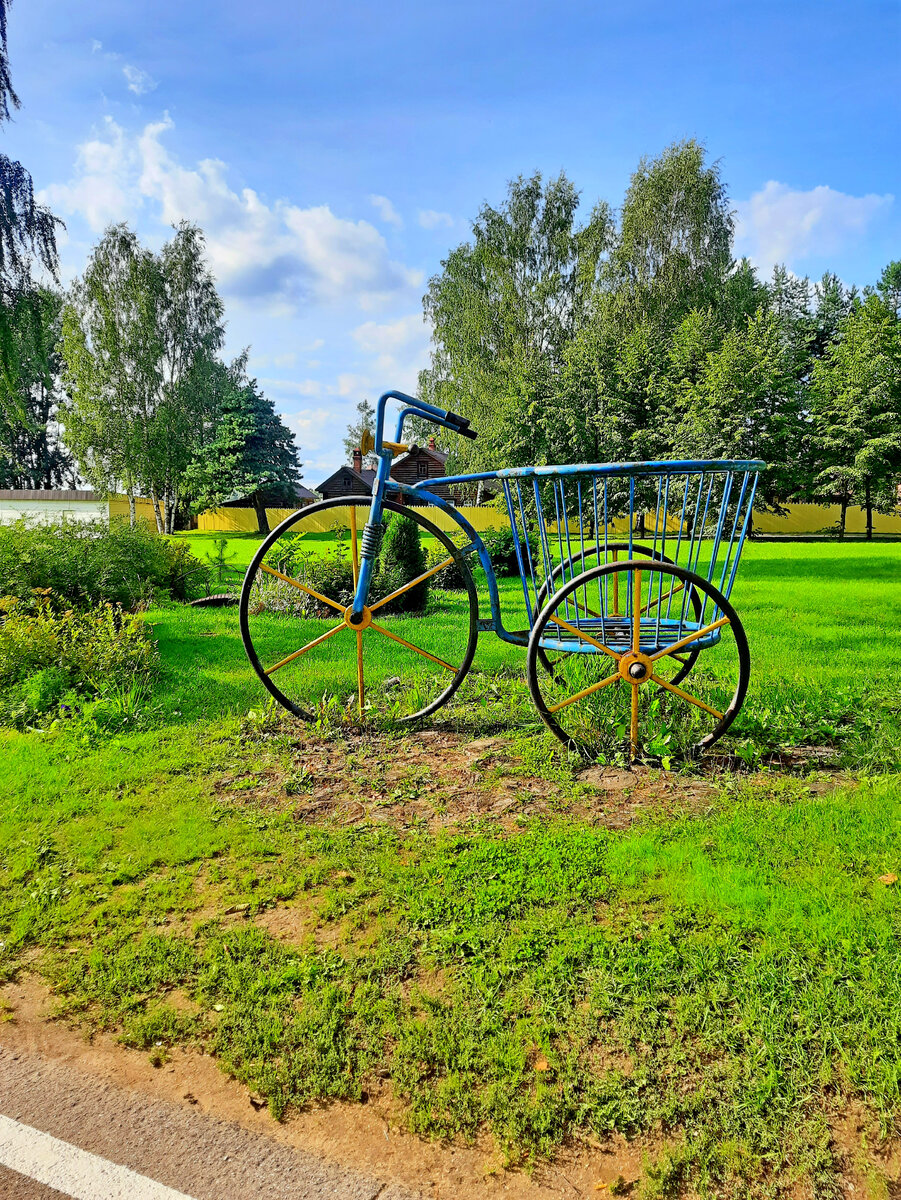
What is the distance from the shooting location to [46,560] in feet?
23.6

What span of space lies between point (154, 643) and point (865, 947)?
487 cm

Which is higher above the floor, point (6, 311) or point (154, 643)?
point (6, 311)

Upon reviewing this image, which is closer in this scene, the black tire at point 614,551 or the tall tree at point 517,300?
the black tire at point 614,551

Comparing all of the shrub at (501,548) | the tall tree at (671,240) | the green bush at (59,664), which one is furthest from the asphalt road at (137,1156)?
the tall tree at (671,240)

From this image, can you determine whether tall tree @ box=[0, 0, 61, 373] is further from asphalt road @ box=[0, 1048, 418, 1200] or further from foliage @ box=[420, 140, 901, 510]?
foliage @ box=[420, 140, 901, 510]

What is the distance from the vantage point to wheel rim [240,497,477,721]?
162 inches

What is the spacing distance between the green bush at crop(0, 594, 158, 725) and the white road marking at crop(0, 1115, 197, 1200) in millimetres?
3165

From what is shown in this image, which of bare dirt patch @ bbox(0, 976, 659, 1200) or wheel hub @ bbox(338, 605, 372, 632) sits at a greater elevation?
wheel hub @ bbox(338, 605, 372, 632)

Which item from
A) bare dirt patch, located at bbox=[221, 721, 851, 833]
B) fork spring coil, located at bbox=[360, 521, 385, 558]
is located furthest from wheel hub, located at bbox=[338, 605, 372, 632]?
bare dirt patch, located at bbox=[221, 721, 851, 833]

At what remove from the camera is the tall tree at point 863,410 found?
28.4 metres

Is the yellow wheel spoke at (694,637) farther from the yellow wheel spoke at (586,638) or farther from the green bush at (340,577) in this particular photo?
the green bush at (340,577)

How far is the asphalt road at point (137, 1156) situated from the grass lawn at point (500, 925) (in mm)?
141

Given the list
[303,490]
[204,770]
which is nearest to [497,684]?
[204,770]

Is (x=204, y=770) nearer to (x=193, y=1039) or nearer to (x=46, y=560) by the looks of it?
(x=193, y=1039)
